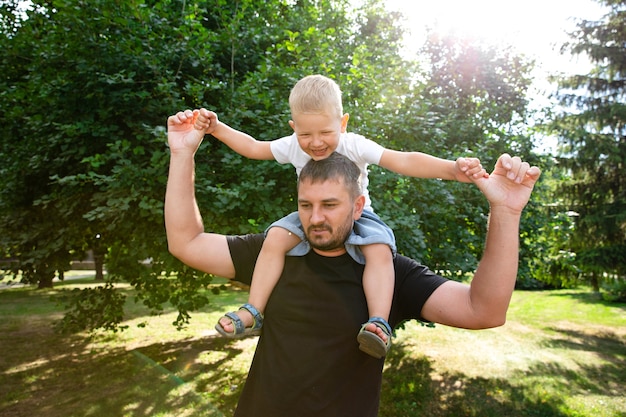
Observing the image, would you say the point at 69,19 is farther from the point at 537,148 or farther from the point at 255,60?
the point at 537,148

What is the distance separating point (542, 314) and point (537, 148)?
33.1 feet

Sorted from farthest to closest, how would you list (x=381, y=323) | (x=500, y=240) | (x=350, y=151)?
(x=350, y=151) → (x=381, y=323) → (x=500, y=240)

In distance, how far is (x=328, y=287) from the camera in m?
1.82

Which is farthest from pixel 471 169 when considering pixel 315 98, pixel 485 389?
pixel 485 389

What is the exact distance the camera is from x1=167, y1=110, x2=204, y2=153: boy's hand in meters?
1.87

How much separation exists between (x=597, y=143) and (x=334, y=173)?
45.8ft

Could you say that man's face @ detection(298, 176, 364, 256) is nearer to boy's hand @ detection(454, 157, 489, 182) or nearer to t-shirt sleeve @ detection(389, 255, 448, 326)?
t-shirt sleeve @ detection(389, 255, 448, 326)

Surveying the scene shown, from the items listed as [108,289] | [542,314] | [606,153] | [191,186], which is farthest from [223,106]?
[542,314]

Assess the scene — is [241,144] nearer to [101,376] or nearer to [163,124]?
[163,124]

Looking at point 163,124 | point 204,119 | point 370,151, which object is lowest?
point 370,151

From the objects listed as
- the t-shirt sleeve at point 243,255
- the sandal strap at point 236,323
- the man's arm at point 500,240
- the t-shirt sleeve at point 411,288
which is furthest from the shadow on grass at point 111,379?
the man's arm at point 500,240

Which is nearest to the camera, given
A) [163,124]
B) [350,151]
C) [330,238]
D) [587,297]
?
[330,238]

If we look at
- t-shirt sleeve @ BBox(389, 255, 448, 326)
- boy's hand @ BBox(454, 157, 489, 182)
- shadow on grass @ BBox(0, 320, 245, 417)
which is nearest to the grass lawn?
shadow on grass @ BBox(0, 320, 245, 417)

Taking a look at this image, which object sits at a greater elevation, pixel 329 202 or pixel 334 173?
pixel 334 173
